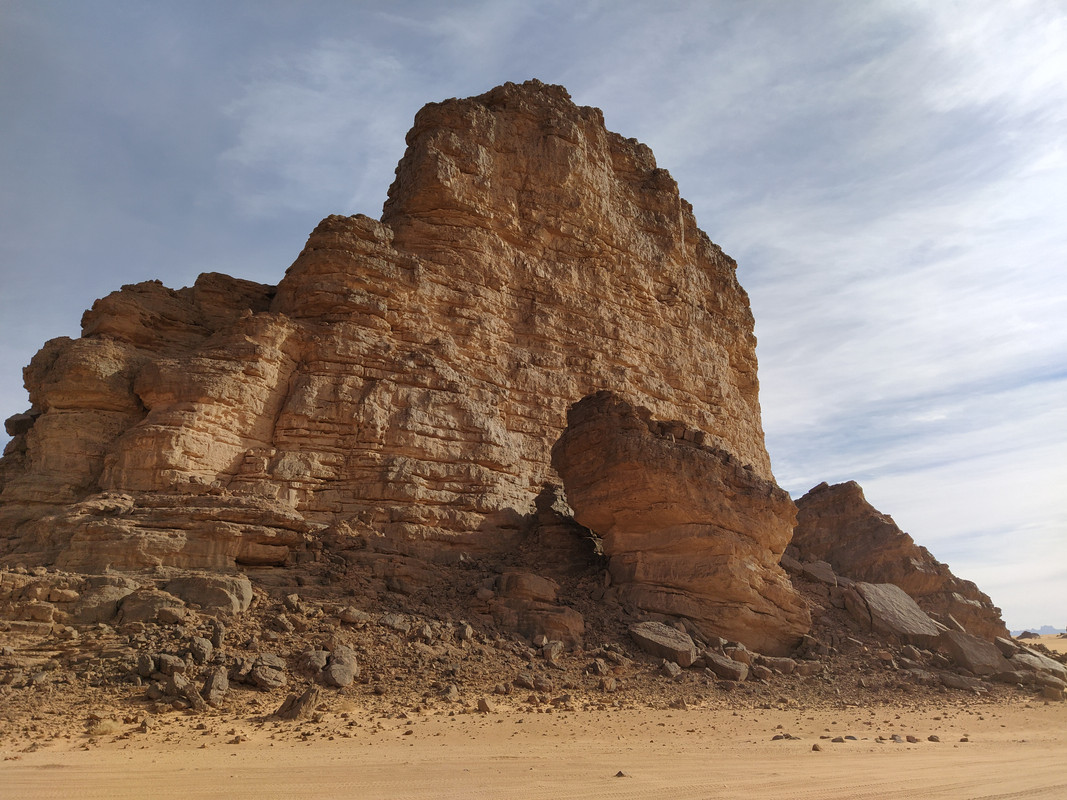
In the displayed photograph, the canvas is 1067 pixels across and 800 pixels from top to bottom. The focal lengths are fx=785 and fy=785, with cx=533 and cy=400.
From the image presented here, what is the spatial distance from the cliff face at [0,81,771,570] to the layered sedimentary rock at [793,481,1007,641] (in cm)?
344

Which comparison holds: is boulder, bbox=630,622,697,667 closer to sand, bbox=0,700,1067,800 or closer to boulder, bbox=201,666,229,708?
sand, bbox=0,700,1067,800

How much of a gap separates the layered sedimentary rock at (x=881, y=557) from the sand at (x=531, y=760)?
11584mm

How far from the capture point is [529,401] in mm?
20625

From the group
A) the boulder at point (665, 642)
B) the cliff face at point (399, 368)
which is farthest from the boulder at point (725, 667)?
A: the cliff face at point (399, 368)

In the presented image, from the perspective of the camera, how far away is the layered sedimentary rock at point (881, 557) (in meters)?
22.8

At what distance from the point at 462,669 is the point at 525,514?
6.36 m

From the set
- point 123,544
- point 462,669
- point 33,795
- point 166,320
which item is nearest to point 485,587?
point 462,669

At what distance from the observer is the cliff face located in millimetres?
14711

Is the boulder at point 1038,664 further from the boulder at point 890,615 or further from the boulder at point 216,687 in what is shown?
the boulder at point 216,687

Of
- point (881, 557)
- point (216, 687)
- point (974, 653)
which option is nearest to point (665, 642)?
point (216, 687)

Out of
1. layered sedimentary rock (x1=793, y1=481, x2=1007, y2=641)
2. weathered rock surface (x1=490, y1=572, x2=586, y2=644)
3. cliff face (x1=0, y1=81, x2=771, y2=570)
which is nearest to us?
weathered rock surface (x1=490, y1=572, x2=586, y2=644)

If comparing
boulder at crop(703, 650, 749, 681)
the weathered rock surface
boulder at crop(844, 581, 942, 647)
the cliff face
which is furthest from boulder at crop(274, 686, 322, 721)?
boulder at crop(844, 581, 942, 647)

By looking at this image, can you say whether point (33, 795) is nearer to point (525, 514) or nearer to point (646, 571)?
point (646, 571)

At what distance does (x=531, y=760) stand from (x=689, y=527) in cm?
789
